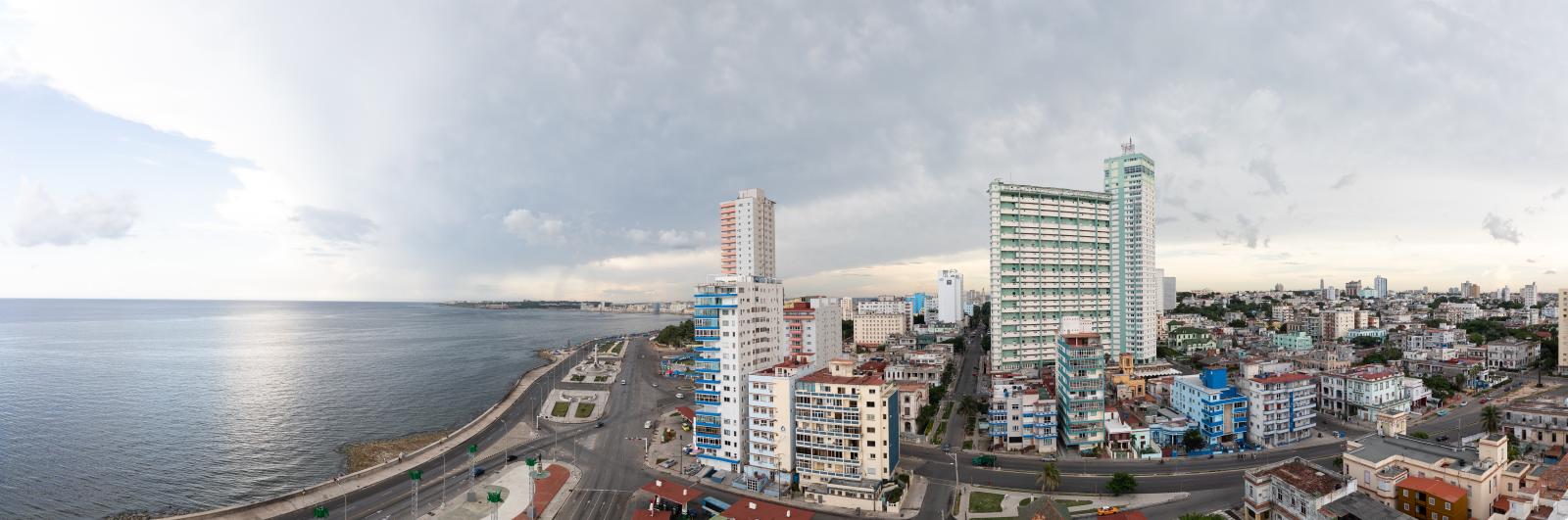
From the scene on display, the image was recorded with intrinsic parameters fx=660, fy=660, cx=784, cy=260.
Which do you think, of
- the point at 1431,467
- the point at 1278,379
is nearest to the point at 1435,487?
the point at 1431,467

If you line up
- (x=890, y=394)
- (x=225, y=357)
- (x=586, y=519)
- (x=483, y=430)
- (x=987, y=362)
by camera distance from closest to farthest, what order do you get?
1. (x=586, y=519)
2. (x=890, y=394)
3. (x=483, y=430)
4. (x=987, y=362)
5. (x=225, y=357)

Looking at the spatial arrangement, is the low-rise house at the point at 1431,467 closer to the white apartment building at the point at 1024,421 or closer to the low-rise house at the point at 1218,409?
the low-rise house at the point at 1218,409

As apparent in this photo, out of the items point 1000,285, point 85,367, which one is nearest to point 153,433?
point 85,367

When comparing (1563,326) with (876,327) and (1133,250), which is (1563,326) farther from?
(876,327)

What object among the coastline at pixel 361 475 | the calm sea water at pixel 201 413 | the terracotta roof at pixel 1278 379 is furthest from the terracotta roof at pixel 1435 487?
the calm sea water at pixel 201 413

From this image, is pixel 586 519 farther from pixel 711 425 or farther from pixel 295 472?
pixel 295 472
